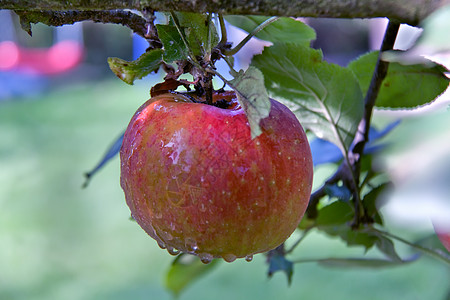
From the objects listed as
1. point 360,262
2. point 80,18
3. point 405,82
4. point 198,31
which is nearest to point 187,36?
point 198,31

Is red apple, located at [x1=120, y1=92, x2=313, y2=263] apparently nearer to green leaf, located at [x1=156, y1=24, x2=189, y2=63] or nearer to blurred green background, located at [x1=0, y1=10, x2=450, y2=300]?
green leaf, located at [x1=156, y1=24, x2=189, y2=63]

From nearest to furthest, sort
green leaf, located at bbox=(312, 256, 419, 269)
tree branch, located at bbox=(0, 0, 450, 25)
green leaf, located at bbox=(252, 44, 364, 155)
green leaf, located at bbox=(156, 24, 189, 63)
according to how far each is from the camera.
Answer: tree branch, located at bbox=(0, 0, 450, 25)
green leaf, located at bbox=(156, 24, 189, 63)
green leaf, located at bbox=(252, 44, 364, 155)
green leaf, located at bbox=(312, 256, 419, 269)

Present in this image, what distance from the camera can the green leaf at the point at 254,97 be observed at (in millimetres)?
450

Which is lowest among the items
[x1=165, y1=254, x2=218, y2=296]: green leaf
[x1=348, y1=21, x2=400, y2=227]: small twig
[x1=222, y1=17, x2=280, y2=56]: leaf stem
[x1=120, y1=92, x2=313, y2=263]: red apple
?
[x1=165, y1=254, x2=218, y2=296]: green leaf

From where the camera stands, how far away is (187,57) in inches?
20.7

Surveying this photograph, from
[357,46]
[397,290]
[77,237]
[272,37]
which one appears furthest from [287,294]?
[357,46]

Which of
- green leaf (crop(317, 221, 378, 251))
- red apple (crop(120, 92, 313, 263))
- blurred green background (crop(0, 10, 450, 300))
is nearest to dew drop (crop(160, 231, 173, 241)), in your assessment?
red apple (crop(120, 92, 313, 263))

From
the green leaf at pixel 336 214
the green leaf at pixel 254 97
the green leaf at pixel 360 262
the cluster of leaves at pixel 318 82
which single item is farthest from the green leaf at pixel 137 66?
the green leaf at pixel 360 262

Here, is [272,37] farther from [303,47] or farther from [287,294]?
[287,294]

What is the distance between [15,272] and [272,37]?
2511 mm

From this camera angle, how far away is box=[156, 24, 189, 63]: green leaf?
0.52m

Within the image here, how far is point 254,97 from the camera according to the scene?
46 cm

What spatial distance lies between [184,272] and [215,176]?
0.55 m

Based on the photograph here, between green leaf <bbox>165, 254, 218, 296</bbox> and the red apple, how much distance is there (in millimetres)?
466
